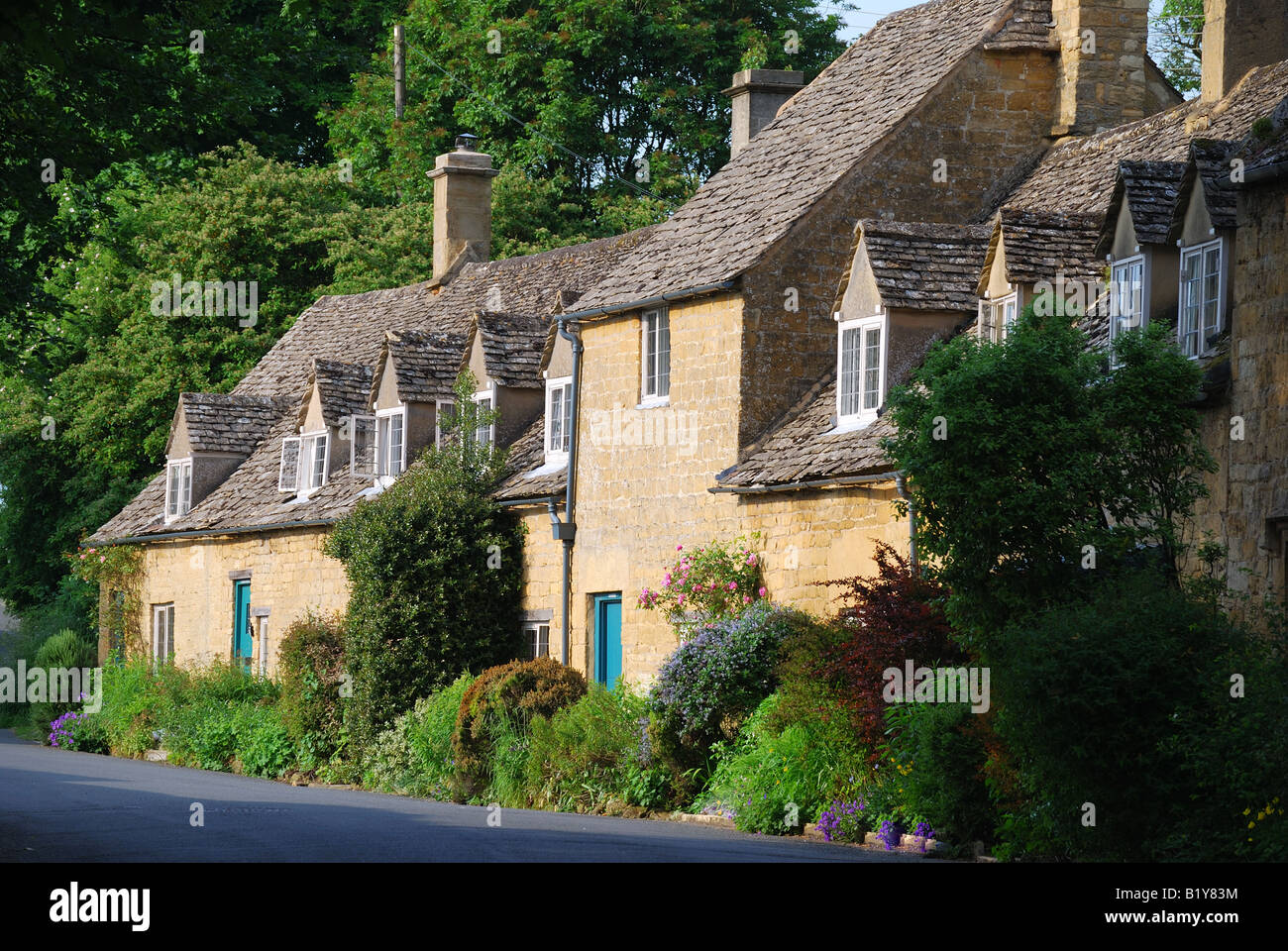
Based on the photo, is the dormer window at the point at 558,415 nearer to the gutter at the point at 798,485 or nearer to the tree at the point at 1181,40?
the gutter at the point at 798,485

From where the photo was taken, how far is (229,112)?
63.0 feet

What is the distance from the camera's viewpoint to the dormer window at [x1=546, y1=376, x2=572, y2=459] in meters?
25.9

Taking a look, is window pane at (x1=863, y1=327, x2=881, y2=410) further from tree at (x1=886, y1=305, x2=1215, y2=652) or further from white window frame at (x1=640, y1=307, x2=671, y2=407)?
tree at (x1=886, y1=305, x2=1215, y2=652)

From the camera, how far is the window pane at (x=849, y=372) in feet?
68.8

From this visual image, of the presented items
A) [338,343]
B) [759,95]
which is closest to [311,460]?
[338,343]

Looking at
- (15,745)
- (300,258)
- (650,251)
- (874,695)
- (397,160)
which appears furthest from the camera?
(397,160)

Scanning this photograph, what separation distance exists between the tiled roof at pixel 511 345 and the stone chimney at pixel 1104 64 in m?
8.77

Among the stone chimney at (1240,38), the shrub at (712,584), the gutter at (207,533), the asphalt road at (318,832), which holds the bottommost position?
the asphalt road at (318,832)

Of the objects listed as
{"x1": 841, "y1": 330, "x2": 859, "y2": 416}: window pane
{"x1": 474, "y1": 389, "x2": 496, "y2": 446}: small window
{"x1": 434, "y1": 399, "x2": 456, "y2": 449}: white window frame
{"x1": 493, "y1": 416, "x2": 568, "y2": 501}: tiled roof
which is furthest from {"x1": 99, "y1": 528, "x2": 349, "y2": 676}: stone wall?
{"x1": 841, "y1": 330, "x2": 859, "y2": 416}: window pane

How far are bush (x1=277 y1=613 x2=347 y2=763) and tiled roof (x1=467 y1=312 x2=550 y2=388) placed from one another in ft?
14.3

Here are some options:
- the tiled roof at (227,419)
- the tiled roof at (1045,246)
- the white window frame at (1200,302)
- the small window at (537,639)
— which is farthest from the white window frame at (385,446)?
the white window frame at (1200,302)
